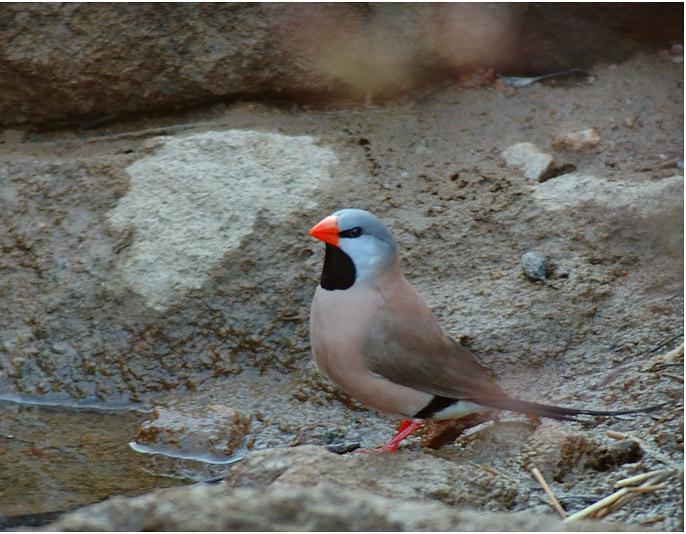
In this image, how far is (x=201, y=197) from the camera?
5.86 metres

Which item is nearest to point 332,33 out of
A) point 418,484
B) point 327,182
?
point 327,182

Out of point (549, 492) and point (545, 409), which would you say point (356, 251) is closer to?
point (545, 409)

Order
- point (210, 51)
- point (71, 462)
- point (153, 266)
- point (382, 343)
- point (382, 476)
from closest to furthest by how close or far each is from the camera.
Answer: point (382, 476), point (382, 343), point (71, 462), point (153, 266), point (210, 51)

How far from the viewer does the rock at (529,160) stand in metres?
5.97

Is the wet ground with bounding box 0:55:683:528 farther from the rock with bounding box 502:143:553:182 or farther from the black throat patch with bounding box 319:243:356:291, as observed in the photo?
the black throat patch with bounding box 319:243:356:291

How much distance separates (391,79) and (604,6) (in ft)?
4.11

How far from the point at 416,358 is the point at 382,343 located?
0.16 metres

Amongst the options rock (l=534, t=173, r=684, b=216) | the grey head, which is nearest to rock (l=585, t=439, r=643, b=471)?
the grey head

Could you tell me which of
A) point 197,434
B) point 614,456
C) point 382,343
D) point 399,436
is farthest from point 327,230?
point 614,456

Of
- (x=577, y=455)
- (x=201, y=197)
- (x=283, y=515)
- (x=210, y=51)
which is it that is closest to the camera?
(x=283, y=515)

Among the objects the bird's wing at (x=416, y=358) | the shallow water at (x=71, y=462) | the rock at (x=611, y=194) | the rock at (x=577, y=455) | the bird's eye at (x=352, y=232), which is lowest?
the shallow water at (x=71, y=462)

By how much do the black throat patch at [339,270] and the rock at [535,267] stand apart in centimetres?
107

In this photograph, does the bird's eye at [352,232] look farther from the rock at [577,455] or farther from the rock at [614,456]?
the rock at [614,456]

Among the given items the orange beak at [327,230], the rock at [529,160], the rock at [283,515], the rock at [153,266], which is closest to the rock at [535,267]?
the rock at [529,160]
